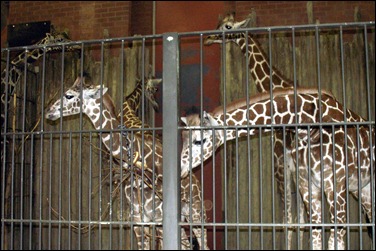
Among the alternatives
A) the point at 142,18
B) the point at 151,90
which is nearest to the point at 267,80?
the point at 151,90

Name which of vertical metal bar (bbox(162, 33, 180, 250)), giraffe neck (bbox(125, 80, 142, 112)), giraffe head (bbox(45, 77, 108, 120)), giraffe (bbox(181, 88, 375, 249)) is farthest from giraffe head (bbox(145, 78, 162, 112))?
vertical metal bar (bbox(162, 33, 180, 250))

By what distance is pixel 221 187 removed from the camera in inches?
201

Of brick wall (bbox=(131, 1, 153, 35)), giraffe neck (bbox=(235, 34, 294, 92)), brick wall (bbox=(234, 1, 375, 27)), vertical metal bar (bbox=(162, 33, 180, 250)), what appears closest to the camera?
vertical metal bar (bbox=(162, 33, 180, 250))

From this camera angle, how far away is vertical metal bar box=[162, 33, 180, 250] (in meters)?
2.43

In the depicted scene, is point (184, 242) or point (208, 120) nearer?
point (208, 120)

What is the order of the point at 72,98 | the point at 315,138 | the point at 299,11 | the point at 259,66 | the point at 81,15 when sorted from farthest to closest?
1. the point at 299,11
2. the point at 81,15
3. the point at 259,66
4. the point at 72,98
5. the point at 315,138

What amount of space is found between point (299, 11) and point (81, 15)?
2.28 metres

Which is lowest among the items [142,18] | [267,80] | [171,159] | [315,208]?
[315,208]

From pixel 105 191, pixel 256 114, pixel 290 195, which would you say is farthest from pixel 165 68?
pixel 105 191

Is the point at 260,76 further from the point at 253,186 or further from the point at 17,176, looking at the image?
the point at 17,176

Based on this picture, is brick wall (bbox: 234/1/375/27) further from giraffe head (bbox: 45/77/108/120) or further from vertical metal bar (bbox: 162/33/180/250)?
vertical metal bar (bbox: 162/33/180/250)

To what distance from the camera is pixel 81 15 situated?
523 centimetres

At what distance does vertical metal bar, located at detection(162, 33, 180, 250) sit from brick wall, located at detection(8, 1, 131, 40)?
7.05ft

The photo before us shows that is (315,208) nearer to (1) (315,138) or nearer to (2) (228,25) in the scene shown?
(1) (315,138)
